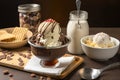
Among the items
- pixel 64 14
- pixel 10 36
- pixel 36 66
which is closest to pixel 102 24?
pixel 64 14

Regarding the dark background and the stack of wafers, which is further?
the dark background

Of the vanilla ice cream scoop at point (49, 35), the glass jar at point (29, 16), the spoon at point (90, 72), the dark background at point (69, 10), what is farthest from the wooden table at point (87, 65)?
the dark background at point (69, 10)

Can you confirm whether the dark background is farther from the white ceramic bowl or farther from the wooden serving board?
the white ceramic bowl

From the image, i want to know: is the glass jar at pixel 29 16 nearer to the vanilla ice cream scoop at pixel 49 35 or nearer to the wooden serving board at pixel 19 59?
the wooden serving board at pixel 19 59

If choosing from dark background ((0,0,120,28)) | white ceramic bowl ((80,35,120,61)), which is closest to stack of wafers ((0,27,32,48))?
white ceramic bowl ((80,35,120,61))

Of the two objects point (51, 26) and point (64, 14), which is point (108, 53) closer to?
point (51, 26)

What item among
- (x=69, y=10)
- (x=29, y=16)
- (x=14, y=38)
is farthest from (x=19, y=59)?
(x=69, y=10)
